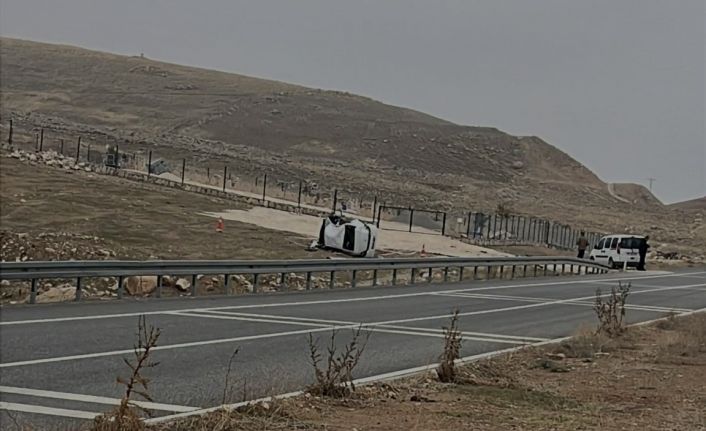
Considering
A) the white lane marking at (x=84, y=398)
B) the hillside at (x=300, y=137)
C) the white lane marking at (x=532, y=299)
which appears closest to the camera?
the white lane marking at (x=84, y=398)

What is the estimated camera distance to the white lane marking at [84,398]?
9.70 metres

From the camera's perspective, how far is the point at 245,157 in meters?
99.0

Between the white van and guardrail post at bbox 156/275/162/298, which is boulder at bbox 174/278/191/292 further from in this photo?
the white van

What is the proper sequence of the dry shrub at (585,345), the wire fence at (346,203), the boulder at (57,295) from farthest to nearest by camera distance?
the wire fence at (346,203) < the boulder at (57,295) < the dry shrub at (585,345)

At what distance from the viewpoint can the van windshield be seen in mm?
50750

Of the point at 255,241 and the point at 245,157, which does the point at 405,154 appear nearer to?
the point at 245,157

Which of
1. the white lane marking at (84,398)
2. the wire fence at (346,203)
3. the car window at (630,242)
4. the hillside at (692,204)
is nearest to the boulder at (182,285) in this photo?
the white lane marking at (84,398)

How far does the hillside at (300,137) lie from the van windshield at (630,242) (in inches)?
1209

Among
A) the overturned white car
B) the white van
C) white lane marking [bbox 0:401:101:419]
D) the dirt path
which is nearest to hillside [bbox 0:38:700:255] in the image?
the dirt path

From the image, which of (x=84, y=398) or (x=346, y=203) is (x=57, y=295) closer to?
(x=84, y=398)

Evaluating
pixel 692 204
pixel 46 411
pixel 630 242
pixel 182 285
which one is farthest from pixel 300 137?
pixel 46 411

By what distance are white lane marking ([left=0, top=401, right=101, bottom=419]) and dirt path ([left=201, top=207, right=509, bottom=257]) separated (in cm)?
3311

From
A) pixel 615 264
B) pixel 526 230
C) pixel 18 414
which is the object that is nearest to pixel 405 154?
pixel 526 230

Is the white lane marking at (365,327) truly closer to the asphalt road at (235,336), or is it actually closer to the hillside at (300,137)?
the asphalt road at (235,336)
